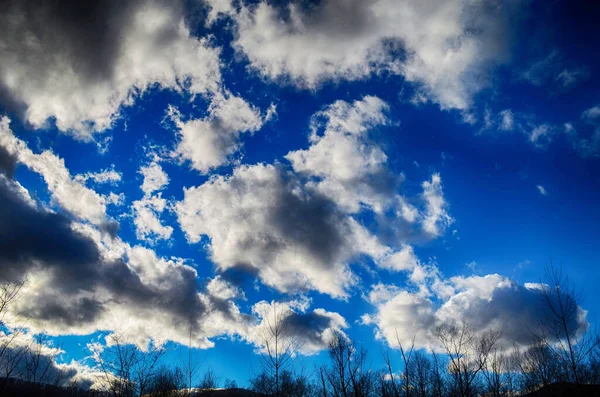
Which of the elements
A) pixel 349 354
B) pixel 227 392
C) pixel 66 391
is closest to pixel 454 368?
pixel 349 354

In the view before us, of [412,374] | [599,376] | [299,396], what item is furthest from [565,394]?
[299,396]

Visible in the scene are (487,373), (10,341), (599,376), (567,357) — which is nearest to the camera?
(10,341)

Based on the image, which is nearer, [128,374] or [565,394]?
[128,374]

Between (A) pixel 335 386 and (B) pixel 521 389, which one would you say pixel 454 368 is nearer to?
(A) pixel 335 386

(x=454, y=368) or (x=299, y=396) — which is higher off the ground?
(x=454, y=368)

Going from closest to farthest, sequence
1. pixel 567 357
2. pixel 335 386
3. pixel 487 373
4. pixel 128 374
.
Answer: pixel 567 357 → pixel 128 374 → pixel 335 386 → pixel 487 373

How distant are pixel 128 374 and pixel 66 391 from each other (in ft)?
686

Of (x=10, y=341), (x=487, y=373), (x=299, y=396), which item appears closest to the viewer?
(x=10, y=341)

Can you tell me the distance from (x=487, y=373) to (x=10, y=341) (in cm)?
4645

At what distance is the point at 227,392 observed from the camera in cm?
17312

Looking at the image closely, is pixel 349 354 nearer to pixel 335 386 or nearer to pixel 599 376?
pixel 335 386

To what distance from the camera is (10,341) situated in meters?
16.4

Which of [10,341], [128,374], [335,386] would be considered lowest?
[335,386]

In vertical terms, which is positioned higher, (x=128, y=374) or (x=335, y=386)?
(x=128, y=374)
